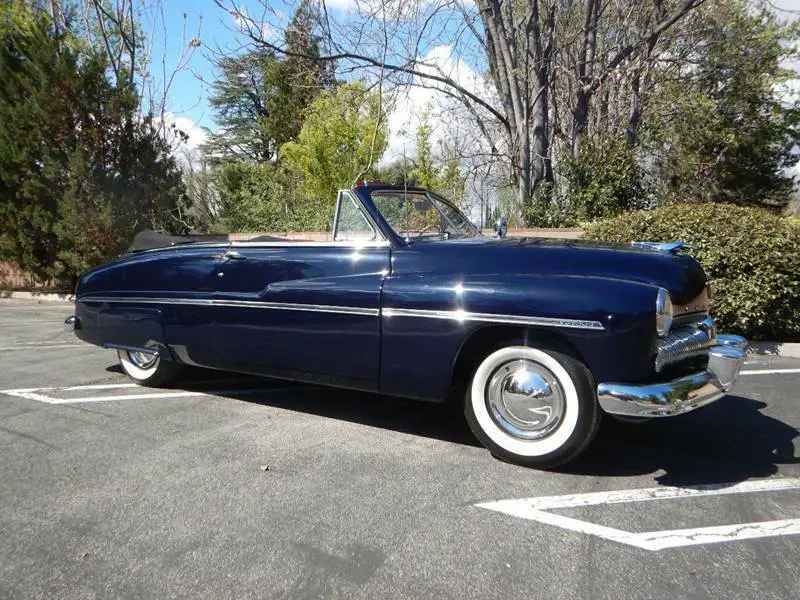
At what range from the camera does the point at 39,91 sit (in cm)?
1185

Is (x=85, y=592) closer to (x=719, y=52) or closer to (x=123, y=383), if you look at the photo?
(x=123, y=383)

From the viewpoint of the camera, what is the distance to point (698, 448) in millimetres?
3330

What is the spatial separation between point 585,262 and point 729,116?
16.4 metres

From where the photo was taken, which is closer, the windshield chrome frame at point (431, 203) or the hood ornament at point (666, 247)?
the hood ornament at point (666, 247)

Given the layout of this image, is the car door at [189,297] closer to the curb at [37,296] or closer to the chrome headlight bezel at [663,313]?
the chrome headlight bezel at [663,313]

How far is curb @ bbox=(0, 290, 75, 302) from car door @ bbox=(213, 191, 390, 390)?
10.6 meters

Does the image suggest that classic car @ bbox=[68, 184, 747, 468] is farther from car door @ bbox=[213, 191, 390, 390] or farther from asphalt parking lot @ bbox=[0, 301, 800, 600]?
asphalt parking lot @ bbox=[0, 301, 800, 600]

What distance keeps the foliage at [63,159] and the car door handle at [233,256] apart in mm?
9765

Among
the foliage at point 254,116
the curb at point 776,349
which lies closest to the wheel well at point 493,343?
the curb at point 776,349

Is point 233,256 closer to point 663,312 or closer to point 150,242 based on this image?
point 150,242

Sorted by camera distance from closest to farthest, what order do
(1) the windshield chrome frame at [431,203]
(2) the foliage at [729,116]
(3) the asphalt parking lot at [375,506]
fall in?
(3) the asphalt parking lot at [375,506] < (1) the windshield chrome frame at [431,203] < (2) the foliage at [729,116]

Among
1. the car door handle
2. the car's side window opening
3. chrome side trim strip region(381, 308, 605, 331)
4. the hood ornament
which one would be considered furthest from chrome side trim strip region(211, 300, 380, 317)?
the hood ornament

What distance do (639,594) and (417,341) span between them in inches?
65.3

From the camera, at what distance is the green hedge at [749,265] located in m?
5.92
